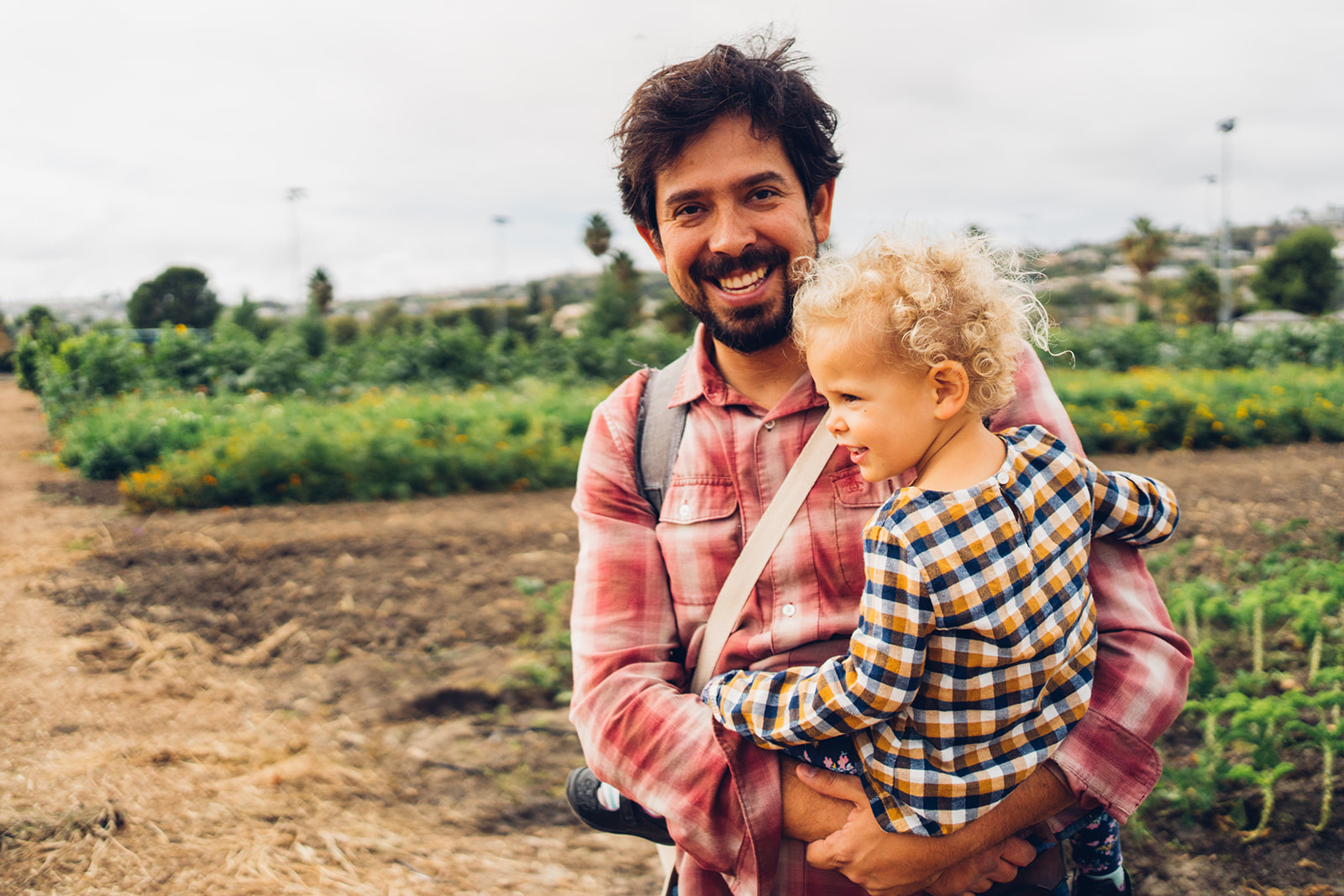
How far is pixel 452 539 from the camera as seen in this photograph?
5.84 m

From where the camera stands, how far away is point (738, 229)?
154cm

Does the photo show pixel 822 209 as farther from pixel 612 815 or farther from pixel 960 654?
pixel 612 815

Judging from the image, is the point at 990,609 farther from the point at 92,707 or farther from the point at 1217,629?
the point at 92,707

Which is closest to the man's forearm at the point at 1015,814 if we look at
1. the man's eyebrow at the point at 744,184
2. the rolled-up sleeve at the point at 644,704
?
the rolled-up sleeve at the point at 644,704

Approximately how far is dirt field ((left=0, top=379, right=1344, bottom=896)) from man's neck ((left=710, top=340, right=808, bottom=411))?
1733 millimetres

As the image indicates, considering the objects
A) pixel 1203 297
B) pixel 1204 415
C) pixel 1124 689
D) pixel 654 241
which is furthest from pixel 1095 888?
pixel 1203 297

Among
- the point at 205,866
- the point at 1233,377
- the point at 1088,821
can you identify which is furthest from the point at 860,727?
the point at 1233,377

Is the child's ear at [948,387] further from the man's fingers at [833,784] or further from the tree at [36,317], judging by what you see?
the tree at [36,317]

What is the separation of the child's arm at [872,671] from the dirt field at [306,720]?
163cm

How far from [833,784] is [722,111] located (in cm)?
115

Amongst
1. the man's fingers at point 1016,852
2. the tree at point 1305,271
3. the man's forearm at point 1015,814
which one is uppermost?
the tree at point 1305,271

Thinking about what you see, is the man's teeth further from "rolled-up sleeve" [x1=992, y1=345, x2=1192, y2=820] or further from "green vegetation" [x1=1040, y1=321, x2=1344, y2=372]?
"green vegetation" [x1=1040, y1=321, x2=1344, y2=372]

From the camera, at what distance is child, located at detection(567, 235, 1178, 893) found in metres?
1.21

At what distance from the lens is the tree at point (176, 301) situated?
1479 centimetres
